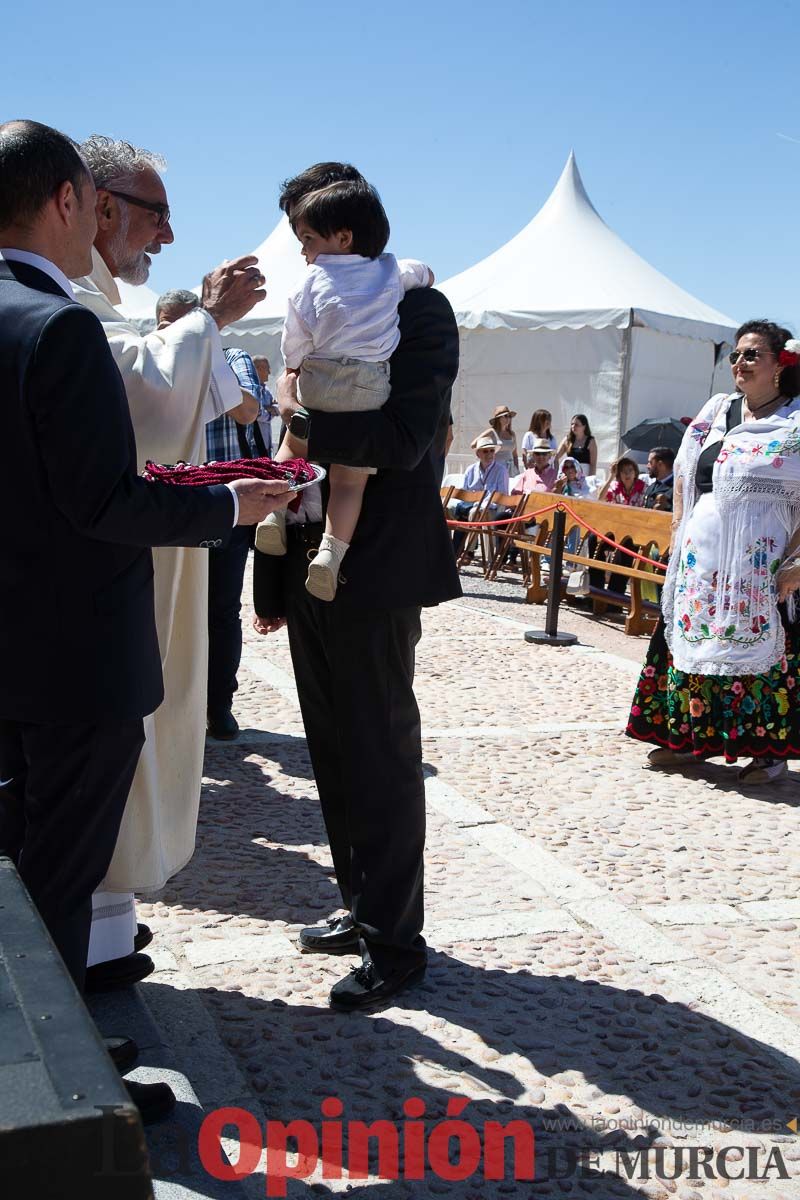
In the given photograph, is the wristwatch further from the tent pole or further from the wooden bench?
the tent pole

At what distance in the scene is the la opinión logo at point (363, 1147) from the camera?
2.33m

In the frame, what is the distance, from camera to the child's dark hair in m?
2.93

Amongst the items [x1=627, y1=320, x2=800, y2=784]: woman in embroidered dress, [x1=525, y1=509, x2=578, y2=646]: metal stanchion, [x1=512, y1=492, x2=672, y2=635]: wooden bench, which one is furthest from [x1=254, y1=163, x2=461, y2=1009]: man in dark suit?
→ [x1=525, y1=509, x2=578, y2=646]: metal stanchion

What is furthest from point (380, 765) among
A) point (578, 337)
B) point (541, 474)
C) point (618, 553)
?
point (578, 337)

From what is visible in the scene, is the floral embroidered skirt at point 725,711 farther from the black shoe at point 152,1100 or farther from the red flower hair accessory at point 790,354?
the black shoe at point 152,1100

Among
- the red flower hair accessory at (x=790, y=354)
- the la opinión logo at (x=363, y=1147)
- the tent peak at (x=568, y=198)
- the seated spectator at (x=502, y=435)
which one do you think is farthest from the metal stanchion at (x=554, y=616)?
the tent peak at (x=568, y=198)

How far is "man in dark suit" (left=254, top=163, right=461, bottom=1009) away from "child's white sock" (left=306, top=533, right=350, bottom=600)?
4cm

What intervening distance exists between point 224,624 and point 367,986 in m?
3.01

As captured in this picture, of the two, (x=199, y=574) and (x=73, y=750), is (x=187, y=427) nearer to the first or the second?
(x=199, y=574)

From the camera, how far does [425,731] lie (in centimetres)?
604

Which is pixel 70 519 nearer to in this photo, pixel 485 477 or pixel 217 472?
pixel 217 472

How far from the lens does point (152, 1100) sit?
2422 mm

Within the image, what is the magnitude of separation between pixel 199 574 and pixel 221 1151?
1.38 meters

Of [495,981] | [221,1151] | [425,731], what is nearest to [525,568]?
[425,731]
